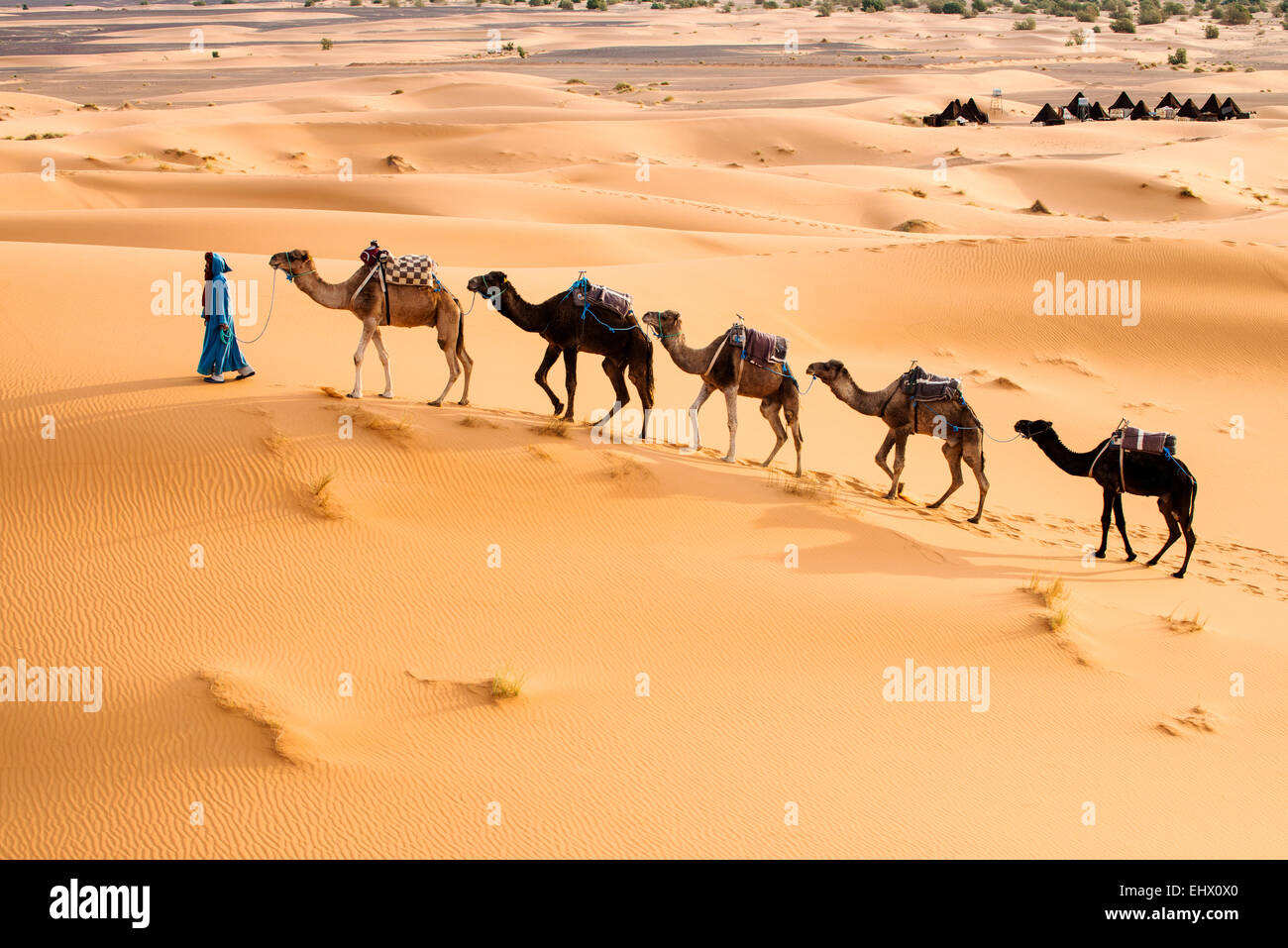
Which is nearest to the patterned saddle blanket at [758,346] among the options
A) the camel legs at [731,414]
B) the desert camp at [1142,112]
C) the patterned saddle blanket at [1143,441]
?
the camel legs at [731,414]

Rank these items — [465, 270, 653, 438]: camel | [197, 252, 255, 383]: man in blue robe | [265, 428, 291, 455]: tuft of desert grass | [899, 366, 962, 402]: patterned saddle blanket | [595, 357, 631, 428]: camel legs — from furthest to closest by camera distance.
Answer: [899, 366, 962, 402]: patterned saddle blanket, [595, 357, 631, 428]: camel legs, [465, 270, 653, 438]: camel, [197, 252, 255, 383]: man in blue robe, [265, 428, 291, 455]: tuft of desert grass

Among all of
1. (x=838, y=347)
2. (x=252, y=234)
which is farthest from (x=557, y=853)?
(x=252, y=234)

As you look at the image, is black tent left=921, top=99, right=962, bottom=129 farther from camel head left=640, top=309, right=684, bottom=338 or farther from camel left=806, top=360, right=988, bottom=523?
camel head left=640, top=309, right=684, bottom=338

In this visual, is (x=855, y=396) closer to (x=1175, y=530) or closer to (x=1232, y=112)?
(x=1175, y=530)

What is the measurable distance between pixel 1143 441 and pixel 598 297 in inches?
223

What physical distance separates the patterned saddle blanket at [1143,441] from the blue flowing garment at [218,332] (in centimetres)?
881

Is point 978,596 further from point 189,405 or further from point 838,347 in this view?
point 838,347

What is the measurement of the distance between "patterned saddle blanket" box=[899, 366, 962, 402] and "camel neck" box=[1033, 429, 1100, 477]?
39.1 inches

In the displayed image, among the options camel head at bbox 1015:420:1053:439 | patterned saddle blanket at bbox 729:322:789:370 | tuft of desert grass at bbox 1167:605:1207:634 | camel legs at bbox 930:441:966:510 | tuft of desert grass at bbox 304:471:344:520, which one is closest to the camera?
tuft of desert grass at bbox 304:471:344:520

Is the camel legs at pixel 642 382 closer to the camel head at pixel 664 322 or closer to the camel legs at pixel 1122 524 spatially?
the camel head at pixel 664 322

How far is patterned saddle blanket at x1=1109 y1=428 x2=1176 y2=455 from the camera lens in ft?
38.1

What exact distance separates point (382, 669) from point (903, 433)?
6.67 metres

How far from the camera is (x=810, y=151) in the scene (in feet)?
160

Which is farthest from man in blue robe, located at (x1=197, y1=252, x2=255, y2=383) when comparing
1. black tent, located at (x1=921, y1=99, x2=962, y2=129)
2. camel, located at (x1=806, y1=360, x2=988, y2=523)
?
black tent, located at (x1=921, y1=99, x2=962, y2=129)
